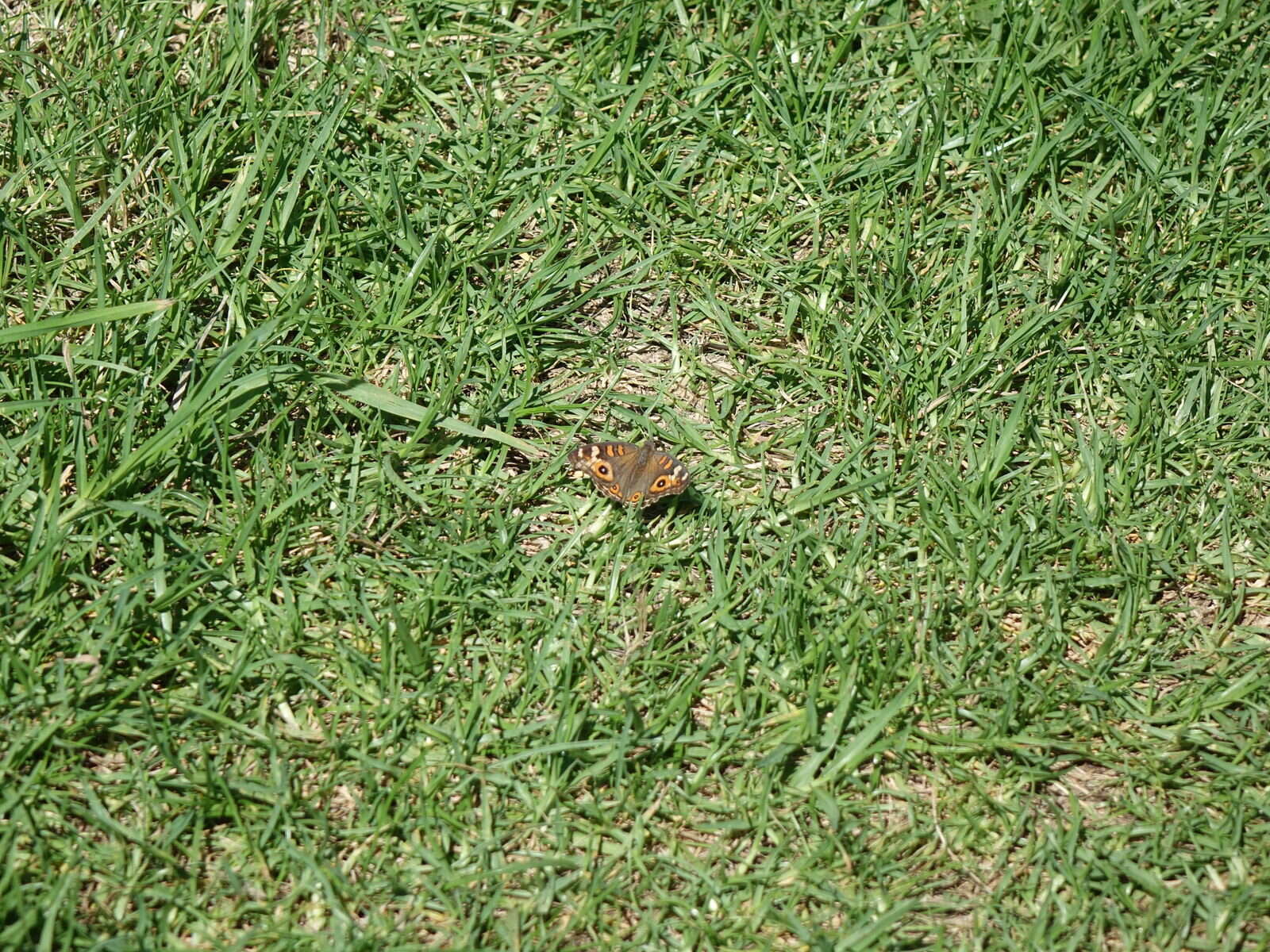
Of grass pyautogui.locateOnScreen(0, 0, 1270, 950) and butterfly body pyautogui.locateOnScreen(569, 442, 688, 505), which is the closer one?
grass pyautogui.locateOnScreen(0, 0, 1270, 950)

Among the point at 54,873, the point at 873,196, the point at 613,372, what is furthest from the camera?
the point at 873,196

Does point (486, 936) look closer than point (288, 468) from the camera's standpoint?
Yes

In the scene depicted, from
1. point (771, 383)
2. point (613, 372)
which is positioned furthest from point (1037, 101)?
point (613, 372)

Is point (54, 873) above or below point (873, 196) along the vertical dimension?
below

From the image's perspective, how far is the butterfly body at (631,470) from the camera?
3.64 meters

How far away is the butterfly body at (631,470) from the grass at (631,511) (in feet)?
0.54

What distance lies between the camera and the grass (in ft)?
10.6

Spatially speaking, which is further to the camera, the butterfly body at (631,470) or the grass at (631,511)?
the butterfly body at (631,470)

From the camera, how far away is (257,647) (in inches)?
136

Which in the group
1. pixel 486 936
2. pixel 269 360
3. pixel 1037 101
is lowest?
pixel 486 936

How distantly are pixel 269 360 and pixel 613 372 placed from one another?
1.07m

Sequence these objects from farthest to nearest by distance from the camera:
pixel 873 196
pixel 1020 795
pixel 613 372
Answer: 1. pixel 873 196
2. pixel 613 372
3. pixel 1020 795

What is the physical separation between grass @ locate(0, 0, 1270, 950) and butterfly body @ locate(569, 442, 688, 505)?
17 cm

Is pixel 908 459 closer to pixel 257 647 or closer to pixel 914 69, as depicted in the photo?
pixel 914 69
